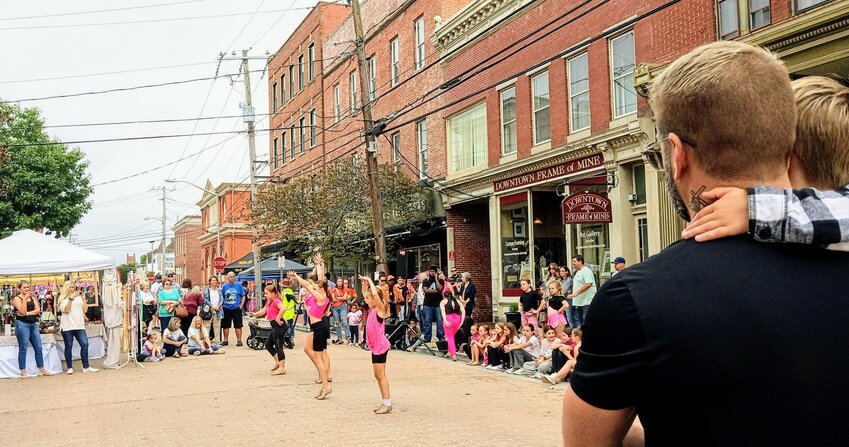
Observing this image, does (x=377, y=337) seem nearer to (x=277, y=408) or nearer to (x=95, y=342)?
(x=277, y=408)

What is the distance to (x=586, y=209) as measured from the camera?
52.1 feet

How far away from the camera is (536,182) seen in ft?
62.1

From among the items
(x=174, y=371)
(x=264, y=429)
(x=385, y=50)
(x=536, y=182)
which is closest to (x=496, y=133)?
(x=536, y=182)

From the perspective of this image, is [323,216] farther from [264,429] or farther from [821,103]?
[821,103]

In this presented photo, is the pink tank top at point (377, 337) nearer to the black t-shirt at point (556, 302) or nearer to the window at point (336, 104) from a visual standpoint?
the black t-shirt at point (556, 302)

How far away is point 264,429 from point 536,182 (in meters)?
11.4

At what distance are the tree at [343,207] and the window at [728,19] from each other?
12.7 m

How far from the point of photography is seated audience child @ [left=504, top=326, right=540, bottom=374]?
1363 centimetres

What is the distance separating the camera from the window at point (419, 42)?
2520cm

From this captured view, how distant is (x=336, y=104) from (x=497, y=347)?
20.4 m

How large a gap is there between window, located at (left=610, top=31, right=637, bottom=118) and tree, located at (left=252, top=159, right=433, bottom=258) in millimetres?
9444

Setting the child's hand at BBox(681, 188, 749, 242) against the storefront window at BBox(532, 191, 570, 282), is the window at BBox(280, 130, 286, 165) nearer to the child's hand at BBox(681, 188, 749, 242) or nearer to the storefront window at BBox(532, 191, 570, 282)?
the storefront window at BBox(532, 191, 570, 282)

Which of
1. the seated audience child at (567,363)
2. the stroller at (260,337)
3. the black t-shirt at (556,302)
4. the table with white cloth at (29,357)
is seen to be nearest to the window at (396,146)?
the stroller at (260,337)

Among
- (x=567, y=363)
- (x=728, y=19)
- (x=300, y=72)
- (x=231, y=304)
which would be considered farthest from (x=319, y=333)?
(x=300, y=72)
